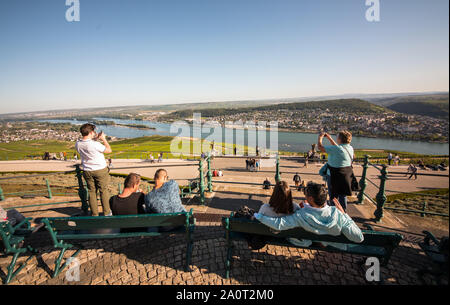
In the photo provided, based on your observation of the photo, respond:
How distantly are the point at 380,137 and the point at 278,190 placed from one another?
390ft

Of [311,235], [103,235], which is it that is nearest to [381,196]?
[311,235]

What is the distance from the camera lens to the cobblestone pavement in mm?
2865

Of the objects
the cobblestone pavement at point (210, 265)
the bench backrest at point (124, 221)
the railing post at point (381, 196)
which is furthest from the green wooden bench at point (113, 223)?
the railing post at point (381, 196)

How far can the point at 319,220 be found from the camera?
247cm

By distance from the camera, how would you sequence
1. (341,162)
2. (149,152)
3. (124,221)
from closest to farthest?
(124,221) < (341,162) < (149,152)

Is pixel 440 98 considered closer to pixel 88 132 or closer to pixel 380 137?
pixel 88 132

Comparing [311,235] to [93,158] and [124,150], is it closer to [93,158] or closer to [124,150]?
[93,158]

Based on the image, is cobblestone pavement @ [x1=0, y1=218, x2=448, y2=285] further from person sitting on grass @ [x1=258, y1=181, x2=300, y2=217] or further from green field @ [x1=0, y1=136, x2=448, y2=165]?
green field @ [x1=0, y1=136, x2=448, y2=165]

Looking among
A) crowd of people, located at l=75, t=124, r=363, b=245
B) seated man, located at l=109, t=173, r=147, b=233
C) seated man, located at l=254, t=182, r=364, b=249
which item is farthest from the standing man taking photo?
seated man, located at l=254, t=182, r=364, b=249

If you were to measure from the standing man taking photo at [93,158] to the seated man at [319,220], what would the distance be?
123 inches

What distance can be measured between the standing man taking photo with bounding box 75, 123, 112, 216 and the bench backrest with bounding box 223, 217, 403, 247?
8.64 feet

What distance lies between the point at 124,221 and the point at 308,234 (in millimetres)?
2527

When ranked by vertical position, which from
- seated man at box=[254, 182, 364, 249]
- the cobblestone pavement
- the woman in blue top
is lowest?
the cobblestone pavement
